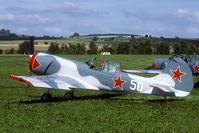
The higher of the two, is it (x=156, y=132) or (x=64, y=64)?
(x=64, y=64)

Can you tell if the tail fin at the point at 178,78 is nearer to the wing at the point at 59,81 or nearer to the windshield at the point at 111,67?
the windshield at the point at 111,67

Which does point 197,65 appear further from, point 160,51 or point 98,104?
point 160,51

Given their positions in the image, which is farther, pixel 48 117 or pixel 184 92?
pixel 184 92

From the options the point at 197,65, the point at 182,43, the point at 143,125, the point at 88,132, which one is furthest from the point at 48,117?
the point at 182,43

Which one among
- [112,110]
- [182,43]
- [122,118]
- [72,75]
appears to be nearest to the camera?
[122,118]

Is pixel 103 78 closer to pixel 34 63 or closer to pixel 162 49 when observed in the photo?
pixel 34 63

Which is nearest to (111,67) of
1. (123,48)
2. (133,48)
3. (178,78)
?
(178,78)

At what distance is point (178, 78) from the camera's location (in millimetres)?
11930

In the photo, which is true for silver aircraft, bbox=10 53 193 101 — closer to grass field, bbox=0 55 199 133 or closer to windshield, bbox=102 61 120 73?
windshield, bbox=102 61 120 73

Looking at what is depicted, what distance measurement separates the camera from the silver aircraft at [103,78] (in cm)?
1188

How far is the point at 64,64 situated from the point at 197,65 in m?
8.70

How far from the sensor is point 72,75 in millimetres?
13305

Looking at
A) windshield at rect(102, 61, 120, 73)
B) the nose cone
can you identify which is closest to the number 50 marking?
windshield at rect(102, 61, 120, 73)

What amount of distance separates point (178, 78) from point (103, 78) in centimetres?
291
